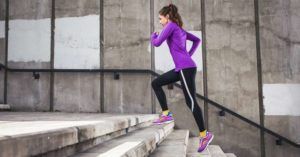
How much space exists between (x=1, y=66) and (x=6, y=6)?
123cm

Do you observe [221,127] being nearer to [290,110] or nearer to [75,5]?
[290,110]

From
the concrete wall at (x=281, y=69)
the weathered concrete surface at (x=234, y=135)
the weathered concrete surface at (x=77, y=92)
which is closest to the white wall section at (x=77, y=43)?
the weathered concrete surface at (x=77, y=92)

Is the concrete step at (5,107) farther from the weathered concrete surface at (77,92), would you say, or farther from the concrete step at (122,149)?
the concrete step at (122,149)

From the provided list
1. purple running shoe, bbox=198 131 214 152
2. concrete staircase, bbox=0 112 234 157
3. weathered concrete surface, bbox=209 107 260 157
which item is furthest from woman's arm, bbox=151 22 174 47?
weathered concrete surface, bbox=209 107 260 157

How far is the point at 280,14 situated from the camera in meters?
5.63

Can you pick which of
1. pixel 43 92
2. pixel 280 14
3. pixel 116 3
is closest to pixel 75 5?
pixel 116 3

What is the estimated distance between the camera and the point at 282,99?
18.1 feet

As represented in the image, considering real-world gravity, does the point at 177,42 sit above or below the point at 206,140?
above

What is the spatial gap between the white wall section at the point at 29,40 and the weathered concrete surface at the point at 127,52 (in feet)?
3.96

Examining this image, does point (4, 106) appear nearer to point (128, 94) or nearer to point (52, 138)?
point (128, 94)

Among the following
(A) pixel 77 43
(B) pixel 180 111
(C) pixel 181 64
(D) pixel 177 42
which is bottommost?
(B) pixel 180 111

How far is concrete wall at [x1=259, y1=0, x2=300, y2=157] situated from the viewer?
548 centimetres

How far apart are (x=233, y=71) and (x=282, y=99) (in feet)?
3.15

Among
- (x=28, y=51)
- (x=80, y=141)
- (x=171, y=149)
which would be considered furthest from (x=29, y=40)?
(x=80, y=141)
